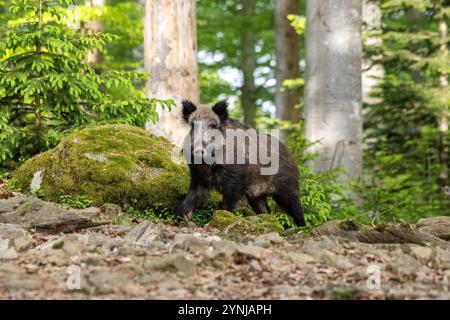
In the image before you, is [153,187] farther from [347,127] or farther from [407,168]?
[407,168]

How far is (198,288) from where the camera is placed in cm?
463

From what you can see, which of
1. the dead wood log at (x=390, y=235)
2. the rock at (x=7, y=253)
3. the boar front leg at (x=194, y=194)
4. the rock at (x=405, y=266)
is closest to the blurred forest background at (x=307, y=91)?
the boar front leg at (x=194, y=194)

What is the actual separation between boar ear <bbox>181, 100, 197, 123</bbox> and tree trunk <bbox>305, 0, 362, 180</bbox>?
4396 mm

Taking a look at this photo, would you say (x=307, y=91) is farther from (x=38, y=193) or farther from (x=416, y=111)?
(x=38, y=193)

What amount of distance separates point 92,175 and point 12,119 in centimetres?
203

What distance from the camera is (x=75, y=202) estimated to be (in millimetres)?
7793

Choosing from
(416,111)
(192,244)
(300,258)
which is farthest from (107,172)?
(416,111)

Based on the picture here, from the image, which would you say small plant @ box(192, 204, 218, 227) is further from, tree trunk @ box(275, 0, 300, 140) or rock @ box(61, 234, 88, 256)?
tree trunk @ box(275, 0, 300, 140)

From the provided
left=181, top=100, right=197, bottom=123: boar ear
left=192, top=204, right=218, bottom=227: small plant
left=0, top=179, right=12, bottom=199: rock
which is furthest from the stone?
left=0, top=179, right=12, bottom=199: rock

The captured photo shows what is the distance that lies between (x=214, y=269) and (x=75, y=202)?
3.25 meters

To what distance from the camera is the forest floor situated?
452 cm
